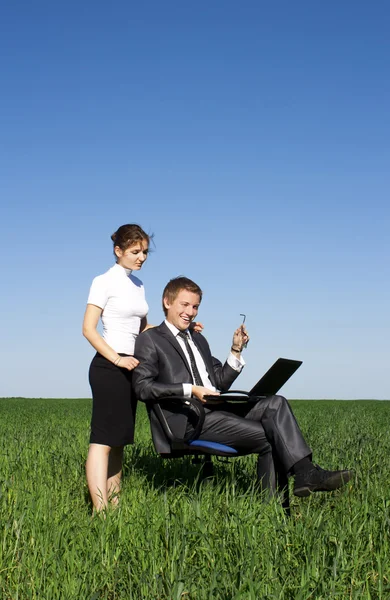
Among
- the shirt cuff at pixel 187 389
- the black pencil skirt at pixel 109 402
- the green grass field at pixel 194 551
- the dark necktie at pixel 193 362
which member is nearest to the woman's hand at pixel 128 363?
the black pencil skirt at pixel 109 402

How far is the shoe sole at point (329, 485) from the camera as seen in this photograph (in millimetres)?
4594

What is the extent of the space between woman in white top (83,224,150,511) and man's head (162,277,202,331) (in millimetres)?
269

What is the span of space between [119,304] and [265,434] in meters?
1.50

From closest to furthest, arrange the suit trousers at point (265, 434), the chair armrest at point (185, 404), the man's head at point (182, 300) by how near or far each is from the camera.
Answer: the suit trousers at point (265, 434), the chair armrest at point (185, 404), the man's head at point (182, 300)

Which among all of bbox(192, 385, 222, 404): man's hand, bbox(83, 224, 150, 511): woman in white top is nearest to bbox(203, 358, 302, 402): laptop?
bbox(192, 385, 222, 404): man's hand

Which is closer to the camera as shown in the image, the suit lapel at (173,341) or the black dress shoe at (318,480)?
the black dress shoe at (318,480)

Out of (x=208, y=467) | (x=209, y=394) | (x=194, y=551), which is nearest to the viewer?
(x=194, y=551)

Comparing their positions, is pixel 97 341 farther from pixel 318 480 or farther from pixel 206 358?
pixel 318 480

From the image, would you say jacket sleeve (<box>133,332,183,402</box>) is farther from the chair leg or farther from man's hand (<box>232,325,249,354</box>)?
the chair leg

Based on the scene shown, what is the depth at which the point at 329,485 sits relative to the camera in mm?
4664

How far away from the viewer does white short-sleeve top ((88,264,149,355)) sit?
5.30 metres

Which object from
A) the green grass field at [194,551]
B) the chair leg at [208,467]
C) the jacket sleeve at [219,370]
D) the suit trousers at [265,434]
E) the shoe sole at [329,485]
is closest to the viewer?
the green grass field at [194,551]

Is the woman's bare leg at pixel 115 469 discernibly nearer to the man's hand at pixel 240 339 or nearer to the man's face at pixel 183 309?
the man's face at pixel 183 309

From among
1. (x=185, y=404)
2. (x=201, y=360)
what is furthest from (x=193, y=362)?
(x=185, y=404)
